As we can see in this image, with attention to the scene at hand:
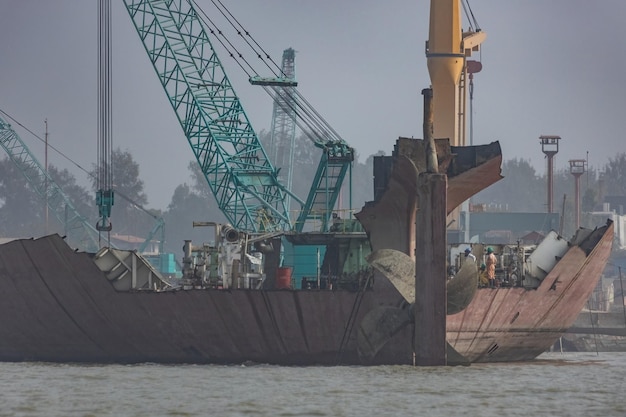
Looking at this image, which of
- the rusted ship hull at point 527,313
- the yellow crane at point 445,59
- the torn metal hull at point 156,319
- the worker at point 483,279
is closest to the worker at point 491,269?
the worker at point 483,279

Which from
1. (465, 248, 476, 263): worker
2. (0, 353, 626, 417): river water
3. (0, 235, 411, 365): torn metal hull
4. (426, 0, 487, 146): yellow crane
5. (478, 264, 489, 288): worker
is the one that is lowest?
(0, 353, 626, 417): river water

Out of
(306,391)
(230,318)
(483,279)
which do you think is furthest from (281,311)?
(483,279)

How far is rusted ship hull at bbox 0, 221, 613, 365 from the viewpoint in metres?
54.4

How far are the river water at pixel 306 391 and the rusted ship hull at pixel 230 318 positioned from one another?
1044 mm

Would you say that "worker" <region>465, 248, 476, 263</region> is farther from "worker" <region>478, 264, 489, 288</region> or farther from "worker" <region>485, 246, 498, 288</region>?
"worker" <region>478, 264, 489, 288</region>

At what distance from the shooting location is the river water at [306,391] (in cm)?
4375

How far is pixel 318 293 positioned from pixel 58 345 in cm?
1217

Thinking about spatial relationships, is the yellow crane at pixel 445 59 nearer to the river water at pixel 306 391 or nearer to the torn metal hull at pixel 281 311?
the torn metal hull at pixel 281 311

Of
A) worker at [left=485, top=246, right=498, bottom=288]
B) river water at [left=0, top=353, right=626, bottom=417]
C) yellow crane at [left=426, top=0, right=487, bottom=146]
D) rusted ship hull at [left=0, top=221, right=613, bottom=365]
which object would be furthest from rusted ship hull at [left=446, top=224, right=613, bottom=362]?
yellow crane at [left=426, top=0, right=487, bottom=146]

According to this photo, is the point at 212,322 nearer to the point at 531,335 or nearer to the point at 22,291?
the point at 22,291

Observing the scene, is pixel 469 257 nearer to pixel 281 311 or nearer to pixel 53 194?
pixel 281 311

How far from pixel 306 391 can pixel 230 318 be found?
28.6 feet

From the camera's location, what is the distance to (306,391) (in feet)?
156

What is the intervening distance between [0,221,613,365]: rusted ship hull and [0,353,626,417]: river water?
1.04 metres
